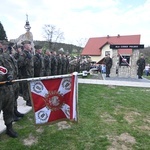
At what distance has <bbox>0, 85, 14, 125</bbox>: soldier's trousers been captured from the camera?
12.0 ft

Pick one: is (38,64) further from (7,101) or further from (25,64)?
(7,101)

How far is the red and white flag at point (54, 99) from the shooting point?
11.3ft

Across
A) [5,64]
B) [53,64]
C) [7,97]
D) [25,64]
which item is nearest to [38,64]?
[25,64]

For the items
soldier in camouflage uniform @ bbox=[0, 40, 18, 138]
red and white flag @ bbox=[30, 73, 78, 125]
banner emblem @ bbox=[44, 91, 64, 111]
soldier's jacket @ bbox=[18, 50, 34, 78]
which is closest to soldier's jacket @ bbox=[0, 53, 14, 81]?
soldier in camouflage uniform @ bbox=[0, 40, 18, 138]

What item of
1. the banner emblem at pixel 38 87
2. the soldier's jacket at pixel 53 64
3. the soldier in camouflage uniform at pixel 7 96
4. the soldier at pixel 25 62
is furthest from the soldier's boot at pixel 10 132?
the soldier's jacket at pixel 53 64

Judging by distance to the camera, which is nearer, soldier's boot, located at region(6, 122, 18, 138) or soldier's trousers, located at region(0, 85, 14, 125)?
soldier's trousers, located at region(0, 85, 14, 125)

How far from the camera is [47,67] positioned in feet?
30.0

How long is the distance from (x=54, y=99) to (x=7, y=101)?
2.92 ft

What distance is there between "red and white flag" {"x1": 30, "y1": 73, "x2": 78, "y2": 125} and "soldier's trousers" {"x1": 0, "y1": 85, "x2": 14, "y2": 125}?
1.87 ft

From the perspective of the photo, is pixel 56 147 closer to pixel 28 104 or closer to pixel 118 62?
pixel 28 104

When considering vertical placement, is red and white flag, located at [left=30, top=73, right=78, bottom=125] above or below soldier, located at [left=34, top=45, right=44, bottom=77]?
below

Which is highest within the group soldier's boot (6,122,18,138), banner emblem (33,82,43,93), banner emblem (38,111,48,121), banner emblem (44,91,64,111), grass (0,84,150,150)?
banner emblem (33,82,43,93)

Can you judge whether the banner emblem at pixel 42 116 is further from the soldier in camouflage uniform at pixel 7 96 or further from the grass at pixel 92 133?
the soldier in camouflage uniform at pixel 7 96

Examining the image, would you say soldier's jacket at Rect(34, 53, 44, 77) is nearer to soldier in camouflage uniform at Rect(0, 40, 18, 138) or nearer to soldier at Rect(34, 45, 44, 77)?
soldier at Rect(34, 45, 44, 77)
